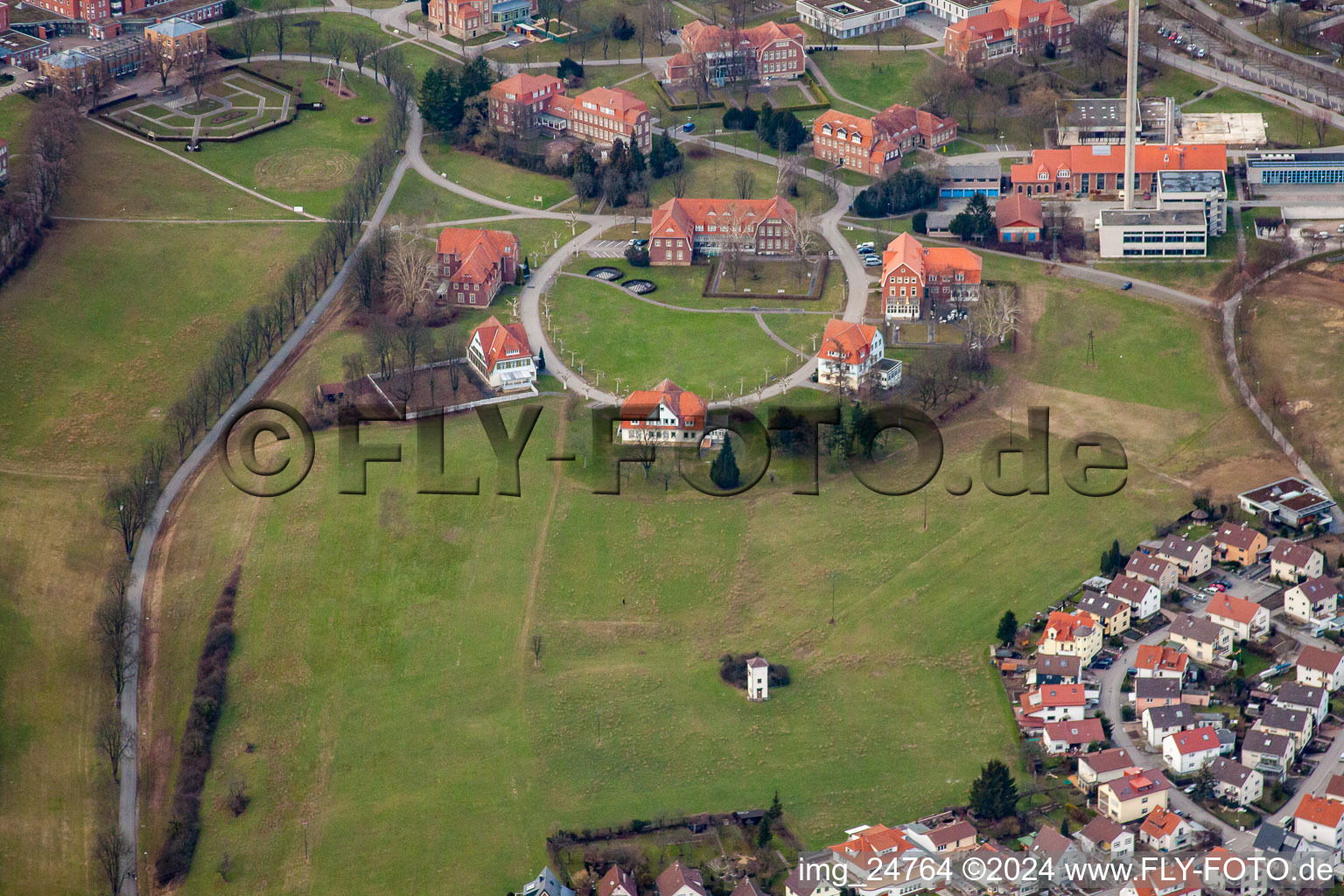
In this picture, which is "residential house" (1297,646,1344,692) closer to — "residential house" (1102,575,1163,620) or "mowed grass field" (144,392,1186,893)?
"residential house" (1102,575,1163,620)

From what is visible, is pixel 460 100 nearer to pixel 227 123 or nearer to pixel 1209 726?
pixel 227 123

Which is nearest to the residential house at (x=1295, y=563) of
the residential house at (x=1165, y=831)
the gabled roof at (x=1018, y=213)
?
the residential house at (x=1165, y=831)

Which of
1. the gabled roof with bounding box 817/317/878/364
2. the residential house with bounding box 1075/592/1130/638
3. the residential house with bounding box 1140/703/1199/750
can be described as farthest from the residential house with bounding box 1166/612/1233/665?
the gabled roof with bounding box 817/317/878/364

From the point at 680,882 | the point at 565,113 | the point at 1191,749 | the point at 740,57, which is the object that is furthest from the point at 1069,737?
the point at 740,57

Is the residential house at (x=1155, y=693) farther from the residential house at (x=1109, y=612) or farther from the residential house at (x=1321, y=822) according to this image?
the residential house at (x=1321, y=822)

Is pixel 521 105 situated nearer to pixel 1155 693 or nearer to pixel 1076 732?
pixel 1155 693
